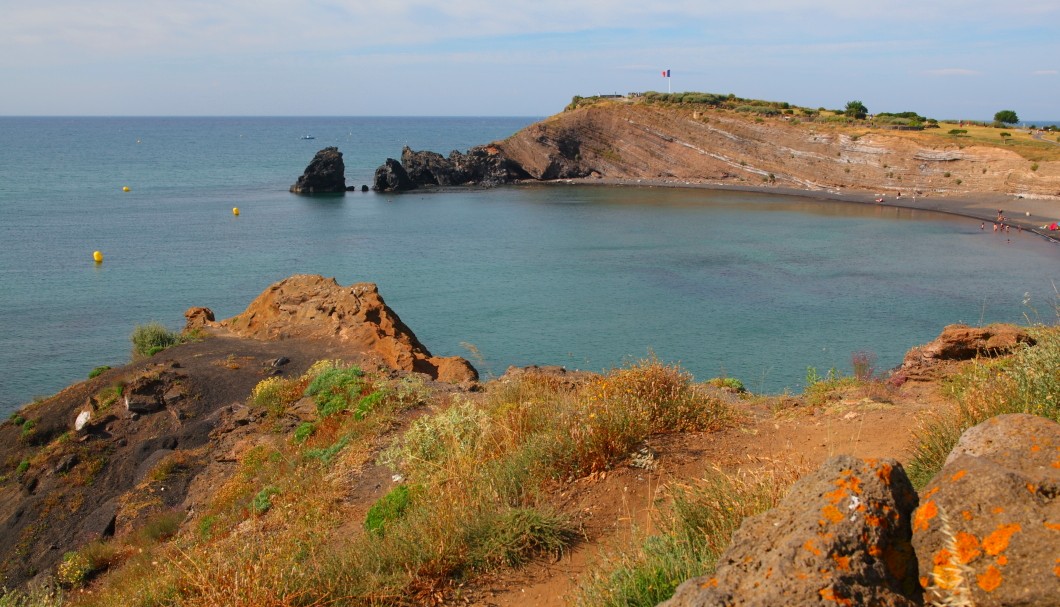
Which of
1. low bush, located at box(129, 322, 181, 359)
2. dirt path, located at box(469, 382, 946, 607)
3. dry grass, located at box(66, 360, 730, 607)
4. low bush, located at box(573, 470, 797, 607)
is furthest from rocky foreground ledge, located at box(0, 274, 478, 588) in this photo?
low bush, located at box(573, 470, 797, 607)

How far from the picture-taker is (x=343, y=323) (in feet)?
66.8

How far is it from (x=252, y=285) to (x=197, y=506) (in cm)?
2752

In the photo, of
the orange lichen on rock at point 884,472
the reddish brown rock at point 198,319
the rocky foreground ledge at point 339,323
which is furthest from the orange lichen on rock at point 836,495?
the reddish brown rock at point 198,319

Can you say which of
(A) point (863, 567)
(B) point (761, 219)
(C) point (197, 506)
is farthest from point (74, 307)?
(B) point (761, 219)

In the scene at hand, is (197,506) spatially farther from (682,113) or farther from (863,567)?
(682,113)

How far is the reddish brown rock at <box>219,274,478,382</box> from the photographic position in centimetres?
1767

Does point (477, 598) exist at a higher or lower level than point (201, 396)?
higher

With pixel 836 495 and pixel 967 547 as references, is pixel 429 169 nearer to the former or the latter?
pixel 836 495

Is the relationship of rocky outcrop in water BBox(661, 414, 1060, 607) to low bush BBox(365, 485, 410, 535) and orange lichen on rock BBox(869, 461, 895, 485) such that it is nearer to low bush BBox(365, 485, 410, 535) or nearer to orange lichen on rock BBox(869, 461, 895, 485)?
orange lichen on rock BBox(869, 461, 895, 485)

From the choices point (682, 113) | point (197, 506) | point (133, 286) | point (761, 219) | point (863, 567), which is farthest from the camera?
point (682, 113)

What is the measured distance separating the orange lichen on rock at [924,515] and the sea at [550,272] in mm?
7390

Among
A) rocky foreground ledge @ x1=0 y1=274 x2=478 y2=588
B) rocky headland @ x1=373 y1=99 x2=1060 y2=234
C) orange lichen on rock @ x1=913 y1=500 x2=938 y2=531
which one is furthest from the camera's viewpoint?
rocky headland @ x1=373 y1=99 x2=1060 y2=234

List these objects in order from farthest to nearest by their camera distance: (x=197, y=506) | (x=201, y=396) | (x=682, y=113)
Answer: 1. (x=682, y=113)
2. (x=201, y=396)
3. (x=197, y=506)

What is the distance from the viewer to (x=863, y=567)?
3.27 m
